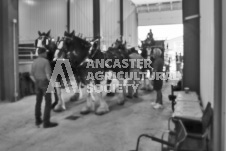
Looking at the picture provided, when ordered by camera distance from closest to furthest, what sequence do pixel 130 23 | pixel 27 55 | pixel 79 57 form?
pixel 79 57 < pixel 27 55 < pixel 130 23

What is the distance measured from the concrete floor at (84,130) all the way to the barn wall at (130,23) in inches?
404

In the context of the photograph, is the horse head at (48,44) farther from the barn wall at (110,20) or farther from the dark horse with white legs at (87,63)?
the barn wall at (110,20)

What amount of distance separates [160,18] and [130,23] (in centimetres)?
236

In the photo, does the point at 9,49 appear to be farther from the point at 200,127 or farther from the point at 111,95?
the point at 200,127

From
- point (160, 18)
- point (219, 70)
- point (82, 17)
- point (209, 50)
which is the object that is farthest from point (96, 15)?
point (219, 70)

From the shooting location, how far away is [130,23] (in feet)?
52.2

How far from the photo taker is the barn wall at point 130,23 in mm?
15286

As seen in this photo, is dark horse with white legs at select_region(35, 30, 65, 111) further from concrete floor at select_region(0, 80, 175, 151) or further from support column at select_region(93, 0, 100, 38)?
support column at select_region(93, 0, 100, 38)

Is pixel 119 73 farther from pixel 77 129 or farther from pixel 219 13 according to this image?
pixel 219 13

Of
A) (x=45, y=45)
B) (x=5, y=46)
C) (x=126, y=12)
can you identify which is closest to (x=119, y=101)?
(x=45, y=45)

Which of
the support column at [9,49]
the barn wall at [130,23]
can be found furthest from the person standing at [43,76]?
the barn wall at [130,23]

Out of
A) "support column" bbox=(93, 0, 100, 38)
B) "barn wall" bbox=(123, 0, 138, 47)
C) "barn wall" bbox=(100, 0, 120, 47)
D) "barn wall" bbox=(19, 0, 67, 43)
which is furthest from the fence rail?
"barn wall" bbox=(123, 0, 138, 47)

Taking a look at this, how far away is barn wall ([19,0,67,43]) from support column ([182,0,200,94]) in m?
11.1

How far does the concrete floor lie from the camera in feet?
11.1
